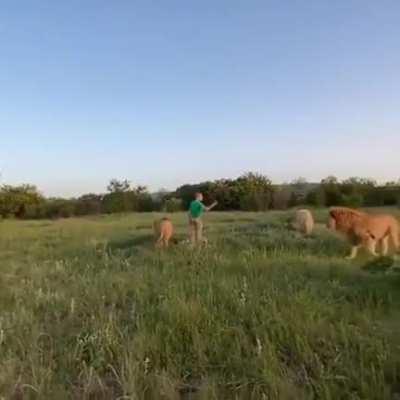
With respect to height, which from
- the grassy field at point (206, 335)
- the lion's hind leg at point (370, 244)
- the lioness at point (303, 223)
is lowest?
the grassy field at point (206, 335)

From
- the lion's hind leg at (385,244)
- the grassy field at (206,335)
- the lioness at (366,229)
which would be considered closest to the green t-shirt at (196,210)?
the lioness at (366,229)

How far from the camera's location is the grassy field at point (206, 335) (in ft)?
11.8

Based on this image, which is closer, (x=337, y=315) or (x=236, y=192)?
(x=337, y=315)

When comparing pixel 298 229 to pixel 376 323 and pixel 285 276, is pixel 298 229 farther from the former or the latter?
pixel 376 323

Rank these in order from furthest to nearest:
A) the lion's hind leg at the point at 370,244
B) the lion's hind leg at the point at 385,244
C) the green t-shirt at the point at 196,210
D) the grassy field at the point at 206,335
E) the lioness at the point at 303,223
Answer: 1. the lioness at the point at 303,223
2. the green t-shirt at the point at 196,210
3. the lion's hind leg at the point at 385,244
4. the lion's hind leg at the point at 370,244
5. the grassy field at the point at 206,335

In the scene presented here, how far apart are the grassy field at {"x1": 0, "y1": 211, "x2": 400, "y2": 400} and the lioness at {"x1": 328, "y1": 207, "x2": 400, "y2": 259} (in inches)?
100.0

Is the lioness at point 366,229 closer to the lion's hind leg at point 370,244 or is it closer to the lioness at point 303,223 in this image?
the lion's hind leg at point 370,244

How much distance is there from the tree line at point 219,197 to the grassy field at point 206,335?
22.4 meters

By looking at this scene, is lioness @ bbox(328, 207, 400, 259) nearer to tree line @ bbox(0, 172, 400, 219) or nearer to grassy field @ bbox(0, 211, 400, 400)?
grassy field @ bbox(0, 211, 400, 400)

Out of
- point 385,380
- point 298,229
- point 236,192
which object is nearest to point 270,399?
point 385,380

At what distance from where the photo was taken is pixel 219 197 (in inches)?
1512

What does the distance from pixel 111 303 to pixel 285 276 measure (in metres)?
2.16

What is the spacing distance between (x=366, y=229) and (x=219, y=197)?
94.0 ft

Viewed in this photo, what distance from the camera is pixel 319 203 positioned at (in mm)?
32844
